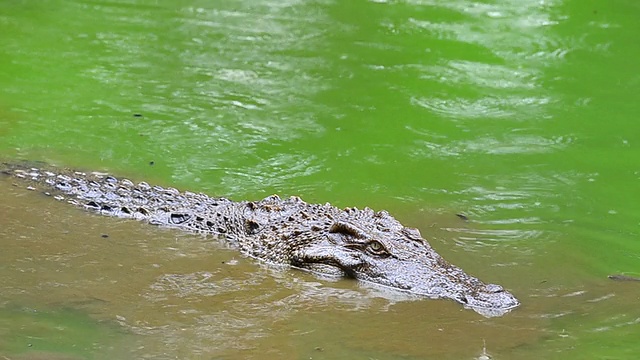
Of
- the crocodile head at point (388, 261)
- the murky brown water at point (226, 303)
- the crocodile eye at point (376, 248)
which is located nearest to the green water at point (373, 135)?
the murky brown water at point (226, 303)

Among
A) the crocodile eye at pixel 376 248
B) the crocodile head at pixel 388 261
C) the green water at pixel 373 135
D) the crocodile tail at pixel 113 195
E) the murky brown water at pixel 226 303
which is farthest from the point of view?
the crocodile tail at pixel 113 195

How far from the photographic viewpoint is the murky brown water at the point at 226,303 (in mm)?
4512

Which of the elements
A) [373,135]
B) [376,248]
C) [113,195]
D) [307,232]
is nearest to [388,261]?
[376,248]

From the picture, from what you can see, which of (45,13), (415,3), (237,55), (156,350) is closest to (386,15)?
(415,3)

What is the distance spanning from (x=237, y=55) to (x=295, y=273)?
5691mm

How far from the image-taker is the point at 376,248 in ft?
18.2

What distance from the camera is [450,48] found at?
1156 centimetres

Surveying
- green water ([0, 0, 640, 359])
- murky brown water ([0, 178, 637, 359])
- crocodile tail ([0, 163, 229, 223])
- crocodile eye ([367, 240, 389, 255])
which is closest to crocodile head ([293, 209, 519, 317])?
crocodile eye ([367, 240, 389, 255])

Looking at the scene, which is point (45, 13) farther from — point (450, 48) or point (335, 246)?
point (335, 246)

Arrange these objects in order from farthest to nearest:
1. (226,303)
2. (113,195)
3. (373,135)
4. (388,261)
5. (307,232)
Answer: (373,135) → (113,195) → (307,232) → (388,261) → (226,303)

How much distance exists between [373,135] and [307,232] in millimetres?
3083

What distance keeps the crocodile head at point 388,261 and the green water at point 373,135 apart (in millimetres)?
214

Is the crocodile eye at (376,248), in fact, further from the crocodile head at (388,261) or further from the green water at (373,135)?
the green water at (373,135)

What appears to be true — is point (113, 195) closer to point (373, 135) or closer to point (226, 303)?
point (226, 303)
